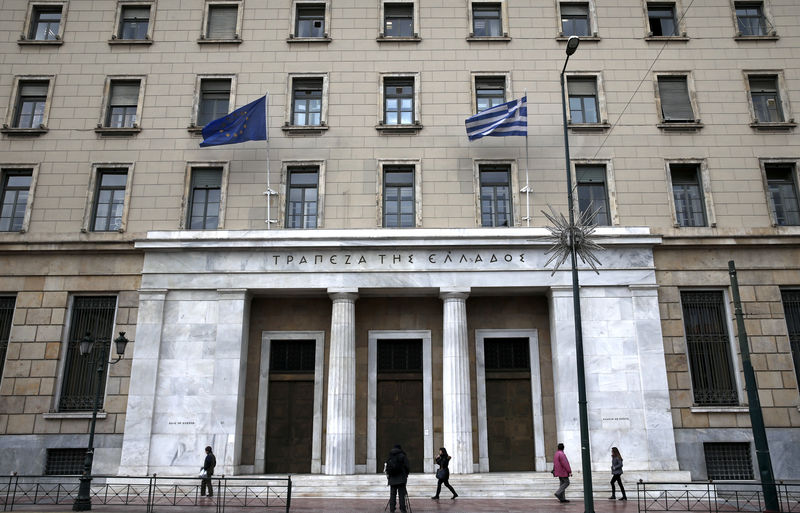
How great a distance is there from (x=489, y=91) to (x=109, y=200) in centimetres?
1598

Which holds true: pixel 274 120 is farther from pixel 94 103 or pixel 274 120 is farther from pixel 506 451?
pixel 506 451

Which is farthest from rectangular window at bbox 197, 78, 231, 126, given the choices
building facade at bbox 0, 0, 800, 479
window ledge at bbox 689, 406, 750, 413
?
window ledge at bbox 689, 406, 750, 413

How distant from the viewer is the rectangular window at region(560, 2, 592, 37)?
87.0 ft

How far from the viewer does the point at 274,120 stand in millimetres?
25375

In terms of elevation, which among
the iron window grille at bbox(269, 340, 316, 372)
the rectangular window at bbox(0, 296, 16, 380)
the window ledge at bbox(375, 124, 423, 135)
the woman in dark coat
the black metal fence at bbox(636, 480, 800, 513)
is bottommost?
the black metal fence at bbox(636, 480, 800, 513)

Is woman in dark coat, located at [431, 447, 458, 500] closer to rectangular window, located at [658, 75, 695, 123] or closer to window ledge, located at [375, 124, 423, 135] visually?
window ledge, located at [375, 124, 423, 135]

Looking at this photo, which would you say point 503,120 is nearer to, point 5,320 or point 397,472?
point 397,472

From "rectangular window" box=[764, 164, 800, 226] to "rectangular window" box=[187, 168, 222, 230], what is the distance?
853 inches

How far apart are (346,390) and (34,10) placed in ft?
69.7

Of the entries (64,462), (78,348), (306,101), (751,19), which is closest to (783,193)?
(751,19)

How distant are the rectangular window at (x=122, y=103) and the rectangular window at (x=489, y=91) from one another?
555 inches

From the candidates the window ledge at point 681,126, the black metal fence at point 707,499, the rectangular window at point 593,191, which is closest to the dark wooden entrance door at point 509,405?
the black metal fence at point 707,499

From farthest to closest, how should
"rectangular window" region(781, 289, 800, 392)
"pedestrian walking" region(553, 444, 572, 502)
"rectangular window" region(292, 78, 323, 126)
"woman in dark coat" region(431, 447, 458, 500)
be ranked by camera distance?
"rectangular window" region(292, 78, 323, 126) → "rectangular window" region(781, 289, 800, 392) → "woman in dark coat" region(431, 447, 458, 500) → "pedestrian walking" region(553, 444, 572, 502)

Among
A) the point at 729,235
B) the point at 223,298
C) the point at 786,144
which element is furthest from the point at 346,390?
the point at 786,144
